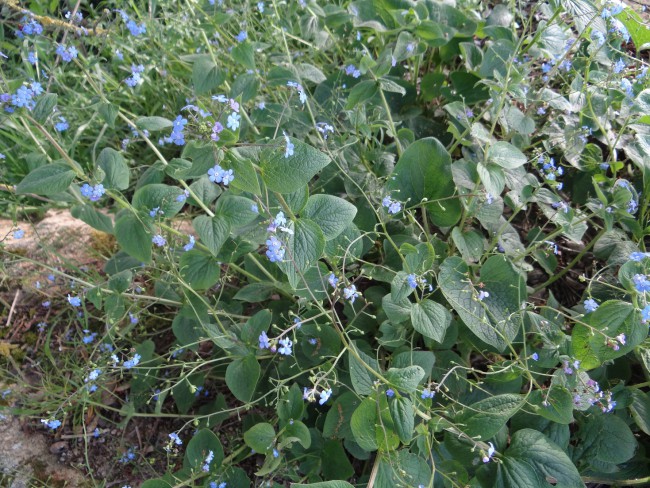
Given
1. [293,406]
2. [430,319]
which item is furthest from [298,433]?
[430,319]

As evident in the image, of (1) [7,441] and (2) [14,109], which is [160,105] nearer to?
(2) [14,109]

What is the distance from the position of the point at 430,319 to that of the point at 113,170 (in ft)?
3.90

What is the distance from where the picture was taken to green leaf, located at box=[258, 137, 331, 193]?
161 centimetres

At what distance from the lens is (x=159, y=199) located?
1.97m

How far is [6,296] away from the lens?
3.11 meters

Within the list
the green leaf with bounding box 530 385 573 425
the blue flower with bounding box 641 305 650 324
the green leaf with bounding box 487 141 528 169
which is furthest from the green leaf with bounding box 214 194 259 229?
the blue flower with bounding box 641 305 650 324

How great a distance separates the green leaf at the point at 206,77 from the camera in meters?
2.44

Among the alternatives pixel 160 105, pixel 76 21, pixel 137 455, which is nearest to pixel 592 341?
pixel 137 455

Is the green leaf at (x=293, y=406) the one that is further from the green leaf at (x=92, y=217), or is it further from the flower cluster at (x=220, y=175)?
the green leaf at (x=92, y=217)

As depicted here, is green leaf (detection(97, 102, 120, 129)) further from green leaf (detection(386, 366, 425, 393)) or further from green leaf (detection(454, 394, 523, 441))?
green leaf (detection(454, 394, 523, 441))

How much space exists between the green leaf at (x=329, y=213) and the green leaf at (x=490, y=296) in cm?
42

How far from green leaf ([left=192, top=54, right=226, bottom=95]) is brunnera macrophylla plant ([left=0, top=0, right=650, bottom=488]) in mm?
11

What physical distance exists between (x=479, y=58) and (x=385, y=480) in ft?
6.53

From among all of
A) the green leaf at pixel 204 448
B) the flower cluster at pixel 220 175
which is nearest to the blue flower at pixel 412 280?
the flower cluster at pixel 220 175
